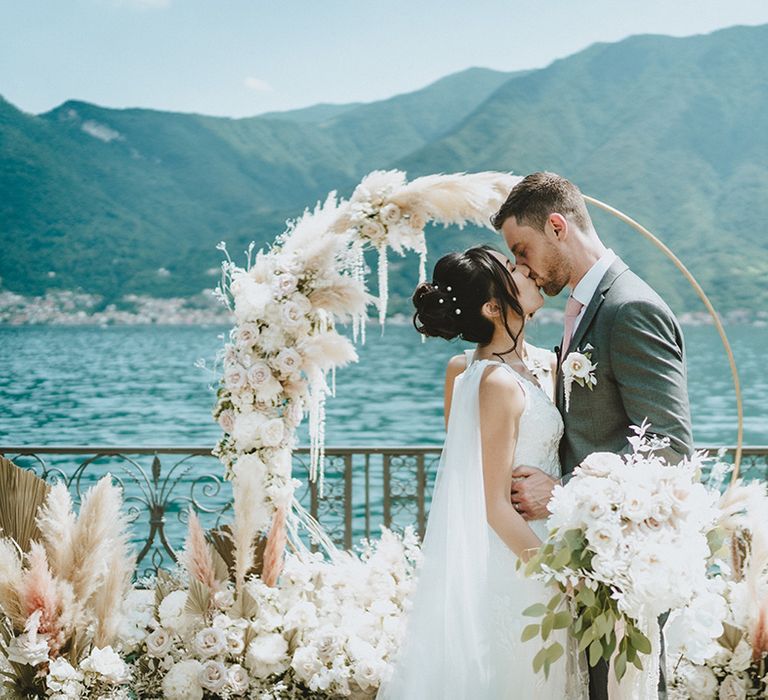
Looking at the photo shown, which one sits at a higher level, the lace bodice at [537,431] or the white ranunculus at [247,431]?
the lace bodice at [537,431]

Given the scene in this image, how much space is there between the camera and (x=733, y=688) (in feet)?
10.4

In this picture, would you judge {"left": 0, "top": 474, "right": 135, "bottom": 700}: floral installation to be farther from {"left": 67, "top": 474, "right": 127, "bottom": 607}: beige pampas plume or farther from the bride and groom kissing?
the bride and groom kissing

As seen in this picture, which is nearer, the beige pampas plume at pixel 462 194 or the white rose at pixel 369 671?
the white rose at pixel 369 671

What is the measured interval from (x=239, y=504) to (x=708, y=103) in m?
61.0

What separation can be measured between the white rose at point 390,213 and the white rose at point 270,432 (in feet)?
3.41

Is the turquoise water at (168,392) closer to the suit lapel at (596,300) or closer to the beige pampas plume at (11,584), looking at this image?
the beige pampas plume at (11,584)

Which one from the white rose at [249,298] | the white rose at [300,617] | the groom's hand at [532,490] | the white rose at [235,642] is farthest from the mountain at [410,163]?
the groom's hand at [532,490]

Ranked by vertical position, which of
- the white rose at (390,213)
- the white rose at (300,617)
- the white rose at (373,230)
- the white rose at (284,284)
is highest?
the white rose at (390,213)

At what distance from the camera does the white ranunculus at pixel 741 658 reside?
3133 mm

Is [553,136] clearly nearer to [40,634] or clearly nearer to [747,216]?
[747,216]

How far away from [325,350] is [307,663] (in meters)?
1.34

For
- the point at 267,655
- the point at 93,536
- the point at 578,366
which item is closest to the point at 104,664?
the point at 93,536

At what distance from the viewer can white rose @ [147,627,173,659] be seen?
11.6ft

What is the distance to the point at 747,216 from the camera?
48.0 metres
